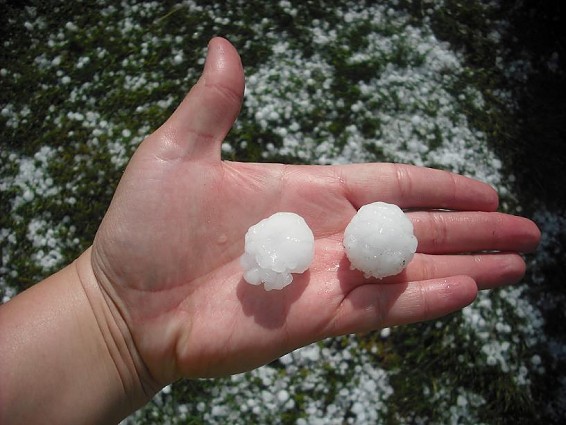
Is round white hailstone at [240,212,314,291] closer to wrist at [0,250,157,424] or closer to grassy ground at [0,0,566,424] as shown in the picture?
wrist at [0,250,157,424]

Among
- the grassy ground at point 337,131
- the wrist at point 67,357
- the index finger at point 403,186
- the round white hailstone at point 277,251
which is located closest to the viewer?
the wrist at point 67,357

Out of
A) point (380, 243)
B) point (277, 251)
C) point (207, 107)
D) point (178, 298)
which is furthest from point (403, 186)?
point (178, 298)

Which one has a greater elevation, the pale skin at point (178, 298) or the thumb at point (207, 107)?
the thumb at point (207, 107)

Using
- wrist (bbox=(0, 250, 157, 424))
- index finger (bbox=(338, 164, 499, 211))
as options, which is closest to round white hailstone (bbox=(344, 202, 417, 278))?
index finger (bbox=(338, 164, 499, 211))

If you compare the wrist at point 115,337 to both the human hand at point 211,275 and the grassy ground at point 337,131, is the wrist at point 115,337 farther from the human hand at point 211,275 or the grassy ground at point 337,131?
the grassy ground at point 337,131

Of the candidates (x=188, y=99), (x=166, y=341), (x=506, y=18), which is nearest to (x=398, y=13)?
(x=506, y=18)

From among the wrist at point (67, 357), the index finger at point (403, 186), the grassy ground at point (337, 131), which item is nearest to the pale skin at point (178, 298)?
the wrist at point (67, 357)

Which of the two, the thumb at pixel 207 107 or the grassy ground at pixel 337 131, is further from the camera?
the grassy ground at pixel 337 131
